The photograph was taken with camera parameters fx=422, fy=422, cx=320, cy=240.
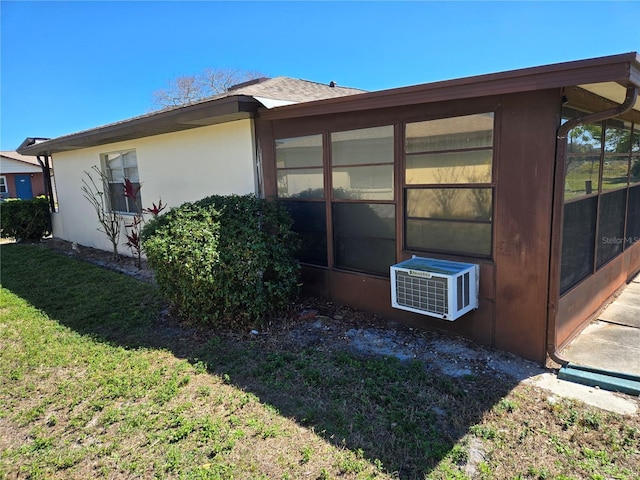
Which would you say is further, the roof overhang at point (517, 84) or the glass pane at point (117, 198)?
the glass pane at point (117, 198)

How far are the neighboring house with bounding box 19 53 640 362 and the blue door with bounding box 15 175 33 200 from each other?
31.1 metres

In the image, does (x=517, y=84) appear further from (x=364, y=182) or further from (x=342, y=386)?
(x=342, y=386)

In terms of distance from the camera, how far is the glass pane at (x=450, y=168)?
376 cm

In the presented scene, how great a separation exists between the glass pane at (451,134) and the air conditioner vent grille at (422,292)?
1.24 m

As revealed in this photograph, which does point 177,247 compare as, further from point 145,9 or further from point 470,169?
point 145,9

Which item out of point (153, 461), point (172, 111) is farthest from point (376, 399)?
point (172, 111)

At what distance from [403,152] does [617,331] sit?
9.49 ft

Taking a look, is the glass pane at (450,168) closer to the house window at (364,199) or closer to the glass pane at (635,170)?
the house window at (364,199)

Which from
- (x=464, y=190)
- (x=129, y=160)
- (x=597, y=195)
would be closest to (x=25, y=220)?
(x=129, y=160)

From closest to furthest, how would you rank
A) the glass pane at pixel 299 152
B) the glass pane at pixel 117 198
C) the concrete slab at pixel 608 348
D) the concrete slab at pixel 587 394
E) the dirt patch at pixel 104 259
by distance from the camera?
the concrete slab at pixel 587 394 < the concrete slab at pixel 608 348 < the glass pane at pixel 299 152 < the dirt patch at pixel 104 259 < the glass pane at pixel 117 198

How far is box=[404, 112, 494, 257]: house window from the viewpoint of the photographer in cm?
377

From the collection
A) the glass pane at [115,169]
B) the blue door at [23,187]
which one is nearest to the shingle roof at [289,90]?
the glass pane at [115,169]

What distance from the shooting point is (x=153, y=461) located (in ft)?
8.49

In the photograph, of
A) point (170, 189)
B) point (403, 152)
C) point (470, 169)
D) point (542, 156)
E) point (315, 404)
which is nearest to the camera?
point (315, 404)
